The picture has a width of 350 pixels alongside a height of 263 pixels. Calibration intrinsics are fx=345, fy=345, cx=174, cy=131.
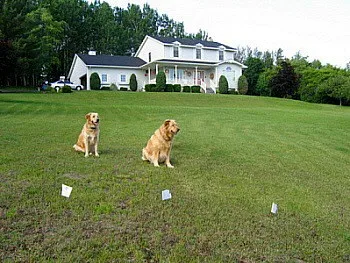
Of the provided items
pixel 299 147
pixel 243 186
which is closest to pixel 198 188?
pixel 243 186

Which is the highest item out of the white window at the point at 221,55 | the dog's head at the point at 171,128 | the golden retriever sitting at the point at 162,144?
the white window at the point at 221,55

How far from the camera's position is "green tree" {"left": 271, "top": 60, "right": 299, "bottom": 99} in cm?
4084

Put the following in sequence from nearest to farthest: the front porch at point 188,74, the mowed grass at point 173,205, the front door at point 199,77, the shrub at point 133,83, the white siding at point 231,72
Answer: the mowed grass at point 173,205
the shrub at point 133,83
the front porch at point 188,74
the front door at point 199,77
the white siding at point 231,72

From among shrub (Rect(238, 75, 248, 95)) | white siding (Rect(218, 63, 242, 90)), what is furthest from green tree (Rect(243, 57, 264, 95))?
shrub (Rect(238, 75, 248, 95))

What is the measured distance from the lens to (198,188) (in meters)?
5.18

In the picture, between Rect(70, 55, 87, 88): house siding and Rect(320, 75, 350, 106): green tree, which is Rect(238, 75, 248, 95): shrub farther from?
Rect(70, 55, 87, 88): house siding

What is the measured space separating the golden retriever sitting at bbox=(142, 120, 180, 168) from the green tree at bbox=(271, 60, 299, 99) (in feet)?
122

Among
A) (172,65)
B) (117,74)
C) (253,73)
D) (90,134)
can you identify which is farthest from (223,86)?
(90,134)

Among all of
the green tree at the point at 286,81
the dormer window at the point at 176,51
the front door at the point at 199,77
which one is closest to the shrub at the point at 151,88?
the front door at the point at 199,77

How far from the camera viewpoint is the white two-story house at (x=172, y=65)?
40250mm

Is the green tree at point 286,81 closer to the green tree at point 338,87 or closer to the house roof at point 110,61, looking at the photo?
the green tree at point 338,87

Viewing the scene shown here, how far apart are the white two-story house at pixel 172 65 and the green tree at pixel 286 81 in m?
4.66

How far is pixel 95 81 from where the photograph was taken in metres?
37.9

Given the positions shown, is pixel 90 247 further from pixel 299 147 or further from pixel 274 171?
pixel 299 147
